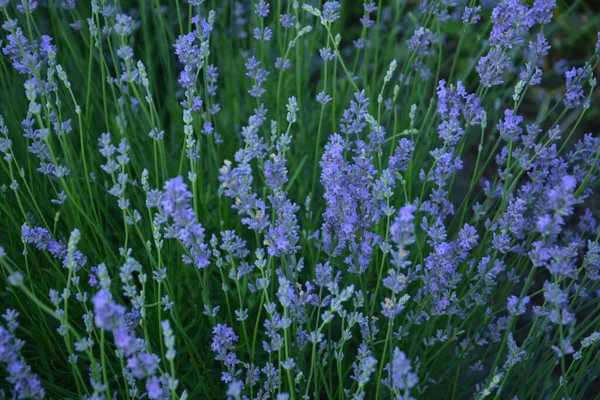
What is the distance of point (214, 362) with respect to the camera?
2.13 m

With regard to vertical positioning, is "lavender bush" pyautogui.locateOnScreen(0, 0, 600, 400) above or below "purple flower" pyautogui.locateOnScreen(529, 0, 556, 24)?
below

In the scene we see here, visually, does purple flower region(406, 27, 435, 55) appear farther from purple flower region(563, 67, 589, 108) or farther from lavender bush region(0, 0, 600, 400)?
purple flower region(563, 67, 589, 108)

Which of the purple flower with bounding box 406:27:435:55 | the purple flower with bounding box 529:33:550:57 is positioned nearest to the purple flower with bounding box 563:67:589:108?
the purple flower with bounding box 529:33:550:57

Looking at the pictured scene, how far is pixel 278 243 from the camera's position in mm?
1553

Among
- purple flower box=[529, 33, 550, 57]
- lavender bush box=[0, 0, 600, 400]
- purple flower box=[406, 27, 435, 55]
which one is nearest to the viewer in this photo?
lavender bush box=[0, 0, 600, 400]

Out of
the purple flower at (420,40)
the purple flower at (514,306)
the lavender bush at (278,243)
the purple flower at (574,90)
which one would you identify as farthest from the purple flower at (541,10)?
the purple flower at (514,306)

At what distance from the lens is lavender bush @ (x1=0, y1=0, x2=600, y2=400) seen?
1.52 m

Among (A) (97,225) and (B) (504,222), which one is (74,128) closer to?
(A) (97,225)

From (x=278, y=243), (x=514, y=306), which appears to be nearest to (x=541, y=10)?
(x=514, y=306)

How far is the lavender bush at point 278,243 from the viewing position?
1519 millimetres

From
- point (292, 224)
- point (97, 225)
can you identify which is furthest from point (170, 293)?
A: point (292, 224)

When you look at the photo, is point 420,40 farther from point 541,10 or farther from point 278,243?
point 278,243

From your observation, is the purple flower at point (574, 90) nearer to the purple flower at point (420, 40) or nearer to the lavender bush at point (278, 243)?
the lavender bush at point (278, 243)

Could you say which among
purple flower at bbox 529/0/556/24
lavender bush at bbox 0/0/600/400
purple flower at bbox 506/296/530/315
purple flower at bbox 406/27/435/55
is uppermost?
purple flower at bbox 406/27/435/55
